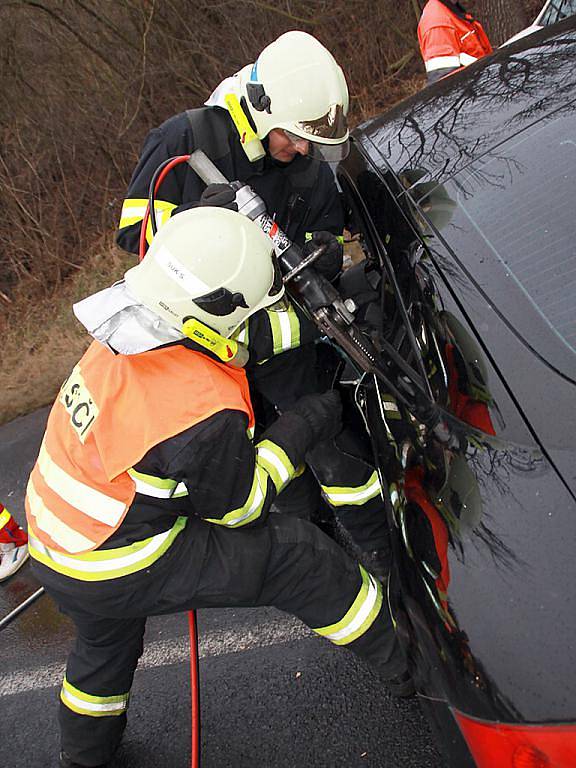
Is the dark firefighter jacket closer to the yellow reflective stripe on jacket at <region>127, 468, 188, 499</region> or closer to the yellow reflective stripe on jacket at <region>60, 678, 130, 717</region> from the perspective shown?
the yellow reflective stripe on jacket at <region>127, 468, 188, 499</region>

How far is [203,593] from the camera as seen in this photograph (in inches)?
76.5

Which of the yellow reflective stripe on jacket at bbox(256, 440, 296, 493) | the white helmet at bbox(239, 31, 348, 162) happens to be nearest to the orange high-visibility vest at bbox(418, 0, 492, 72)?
the white helmet at bbox(239, 31, 348, 162)

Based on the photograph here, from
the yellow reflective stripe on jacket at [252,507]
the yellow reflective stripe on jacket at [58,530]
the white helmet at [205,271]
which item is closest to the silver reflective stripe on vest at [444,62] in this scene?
the white helmet at [205,271]

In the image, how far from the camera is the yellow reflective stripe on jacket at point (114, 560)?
72.1 inches

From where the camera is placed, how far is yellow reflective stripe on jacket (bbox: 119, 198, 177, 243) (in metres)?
2.38

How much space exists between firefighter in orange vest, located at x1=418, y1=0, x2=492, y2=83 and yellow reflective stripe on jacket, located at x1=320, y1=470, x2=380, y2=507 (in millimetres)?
2902

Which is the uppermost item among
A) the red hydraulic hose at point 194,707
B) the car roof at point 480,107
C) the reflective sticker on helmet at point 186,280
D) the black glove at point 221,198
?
the black glove at point 221,198

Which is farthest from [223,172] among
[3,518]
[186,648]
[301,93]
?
[3,518]

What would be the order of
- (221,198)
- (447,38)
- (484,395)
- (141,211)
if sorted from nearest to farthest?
1. (484,395)
2. (221,198)
3. (141,211)
4. (447,38)

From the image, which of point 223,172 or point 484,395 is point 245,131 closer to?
point 223,172

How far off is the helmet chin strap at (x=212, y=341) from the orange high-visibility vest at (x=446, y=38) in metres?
3.24

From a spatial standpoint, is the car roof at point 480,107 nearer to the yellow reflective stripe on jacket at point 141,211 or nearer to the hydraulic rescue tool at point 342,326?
the hydraulic rescue tool at point 342,326

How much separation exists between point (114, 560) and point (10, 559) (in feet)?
5.73

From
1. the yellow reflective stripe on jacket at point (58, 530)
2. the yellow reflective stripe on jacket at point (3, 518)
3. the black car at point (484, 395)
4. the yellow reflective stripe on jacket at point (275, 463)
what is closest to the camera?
the black car at point (484, 395)
